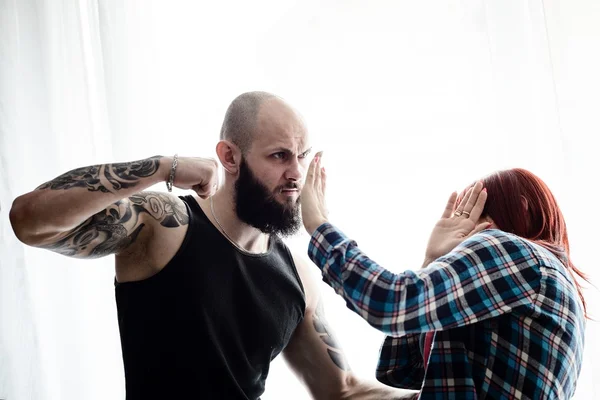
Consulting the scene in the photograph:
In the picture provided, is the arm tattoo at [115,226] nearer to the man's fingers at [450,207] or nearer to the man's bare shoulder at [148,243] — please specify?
the man's bare shoulder at [148,243]

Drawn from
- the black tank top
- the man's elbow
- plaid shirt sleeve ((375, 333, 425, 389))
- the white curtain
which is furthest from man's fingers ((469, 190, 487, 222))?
the man's elbow

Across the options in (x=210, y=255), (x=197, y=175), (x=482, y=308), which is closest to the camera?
(x=482, y=308)

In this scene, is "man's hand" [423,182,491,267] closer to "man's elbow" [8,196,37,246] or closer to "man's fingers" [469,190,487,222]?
"man's fingers" [469,190,487,222]

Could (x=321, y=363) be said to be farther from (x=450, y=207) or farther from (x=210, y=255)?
(x=450, y=207)

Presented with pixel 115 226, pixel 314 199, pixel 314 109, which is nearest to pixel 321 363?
pixel 314 199

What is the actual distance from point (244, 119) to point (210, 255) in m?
0.38

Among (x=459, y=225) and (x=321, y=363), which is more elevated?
(x=459, y=225)

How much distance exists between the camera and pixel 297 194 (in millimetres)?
1578

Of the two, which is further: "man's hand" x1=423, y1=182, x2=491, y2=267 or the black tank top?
the black tank top

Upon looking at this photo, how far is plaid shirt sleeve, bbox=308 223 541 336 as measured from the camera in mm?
1010

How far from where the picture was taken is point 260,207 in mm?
1540

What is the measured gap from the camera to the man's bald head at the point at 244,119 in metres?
1.58

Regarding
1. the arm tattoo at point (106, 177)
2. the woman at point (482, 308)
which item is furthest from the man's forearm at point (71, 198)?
the woman at point (482, 308)

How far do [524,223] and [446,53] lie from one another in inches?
29.9
